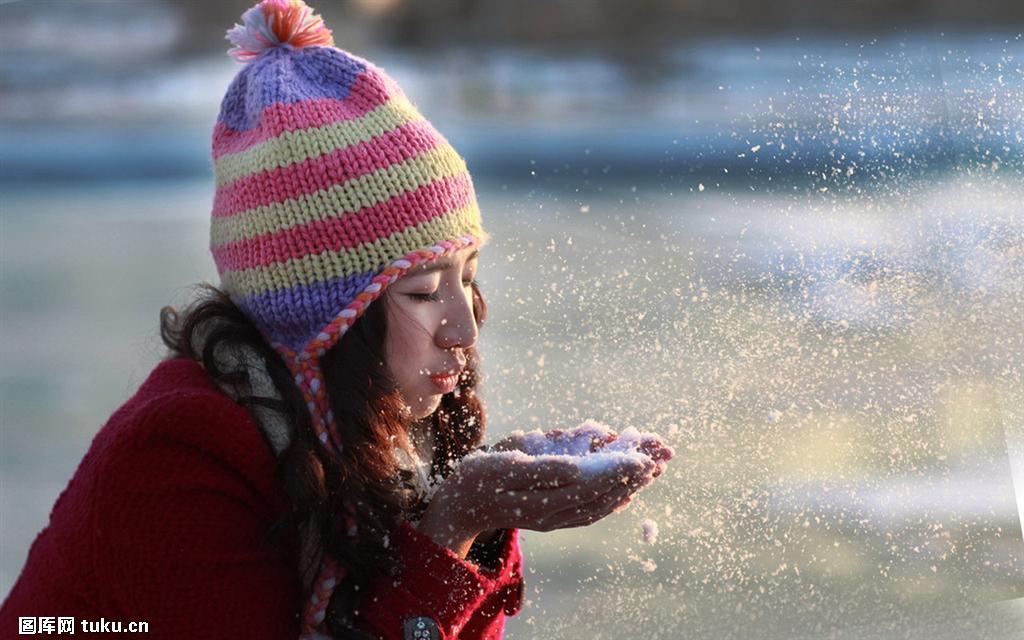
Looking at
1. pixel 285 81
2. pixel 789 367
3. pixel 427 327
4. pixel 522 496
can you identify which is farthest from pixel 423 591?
pixel 789 367

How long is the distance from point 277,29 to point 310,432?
1.24 feet

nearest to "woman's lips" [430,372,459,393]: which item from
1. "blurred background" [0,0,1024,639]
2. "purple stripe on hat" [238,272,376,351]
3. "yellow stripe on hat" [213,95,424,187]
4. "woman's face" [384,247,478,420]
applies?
"woman's face" [384,247,478,420]

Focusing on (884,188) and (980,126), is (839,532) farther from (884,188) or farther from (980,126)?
(980,126)

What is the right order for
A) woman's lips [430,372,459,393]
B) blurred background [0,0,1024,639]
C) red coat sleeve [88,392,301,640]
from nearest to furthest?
1. red coat sleeve [88,392,301,640]
2. woman's lips [430,372,459,393]
3. blurred background [0,0,1024,639]

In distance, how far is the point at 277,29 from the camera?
1171 mm

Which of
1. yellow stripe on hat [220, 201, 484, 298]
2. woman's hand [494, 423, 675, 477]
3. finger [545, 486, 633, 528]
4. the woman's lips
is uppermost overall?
yellow stripe on hat [220, 201, 484, 298]

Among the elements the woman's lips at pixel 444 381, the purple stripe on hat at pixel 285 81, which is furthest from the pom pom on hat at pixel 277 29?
the woman's lips at pixel 444 381

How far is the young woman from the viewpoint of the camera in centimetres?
101

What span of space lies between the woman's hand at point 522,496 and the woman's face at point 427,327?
0.08 metres

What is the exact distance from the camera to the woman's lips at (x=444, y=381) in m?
1.11

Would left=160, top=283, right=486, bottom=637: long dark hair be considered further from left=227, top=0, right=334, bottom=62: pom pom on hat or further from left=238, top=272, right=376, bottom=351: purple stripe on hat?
left=227, top=0, right=334, bottom=62: pom pom on hat

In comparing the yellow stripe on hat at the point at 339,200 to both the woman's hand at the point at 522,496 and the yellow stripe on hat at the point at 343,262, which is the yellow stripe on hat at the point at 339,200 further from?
the woman's hand at the point at 522,496

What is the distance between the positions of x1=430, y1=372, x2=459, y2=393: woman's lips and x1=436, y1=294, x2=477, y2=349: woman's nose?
30 mm

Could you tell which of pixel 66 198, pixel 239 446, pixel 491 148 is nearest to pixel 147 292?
pixel 66 198
